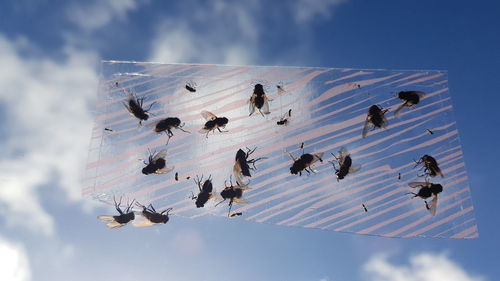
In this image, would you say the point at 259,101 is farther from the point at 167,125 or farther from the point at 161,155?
the point at 161,155

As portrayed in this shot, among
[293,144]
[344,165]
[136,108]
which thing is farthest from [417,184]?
[136,108]

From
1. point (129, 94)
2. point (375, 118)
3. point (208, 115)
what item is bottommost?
point (375, 118)

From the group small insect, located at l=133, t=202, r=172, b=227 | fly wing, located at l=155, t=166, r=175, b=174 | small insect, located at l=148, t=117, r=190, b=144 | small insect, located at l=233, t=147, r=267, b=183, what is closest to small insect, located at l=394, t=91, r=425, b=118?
small insect, located at l=233, t=147, r=267, b=183

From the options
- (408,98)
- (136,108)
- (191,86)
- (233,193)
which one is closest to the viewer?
(233,193)

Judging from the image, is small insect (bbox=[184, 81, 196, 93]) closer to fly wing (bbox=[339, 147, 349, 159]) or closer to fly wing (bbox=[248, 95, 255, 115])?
fly wing (bbox=[248, 95, 255, 115])

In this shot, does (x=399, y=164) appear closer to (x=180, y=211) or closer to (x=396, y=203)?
(x=396, y=203)

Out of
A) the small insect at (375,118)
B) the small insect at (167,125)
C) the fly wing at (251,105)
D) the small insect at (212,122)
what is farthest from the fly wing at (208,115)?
the small insect at (375,118)

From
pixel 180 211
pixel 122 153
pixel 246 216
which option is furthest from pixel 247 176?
pixel 122 153
